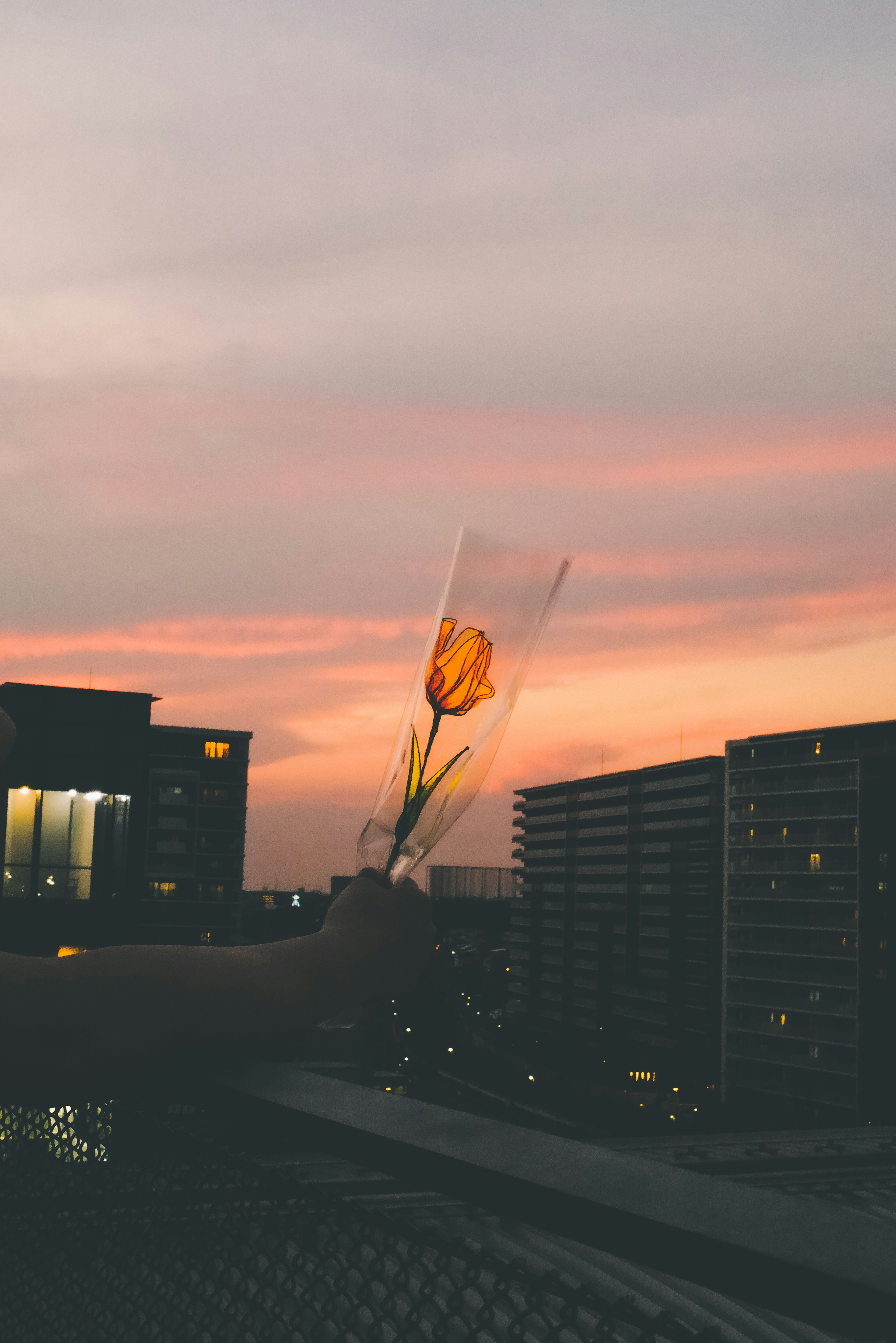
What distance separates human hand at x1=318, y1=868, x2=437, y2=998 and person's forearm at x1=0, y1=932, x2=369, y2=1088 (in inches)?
1.0

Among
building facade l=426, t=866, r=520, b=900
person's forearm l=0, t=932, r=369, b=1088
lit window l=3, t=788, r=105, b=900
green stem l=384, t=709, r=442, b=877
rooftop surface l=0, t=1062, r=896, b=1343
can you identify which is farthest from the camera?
building facade l=426, t=866, r=520, b=900

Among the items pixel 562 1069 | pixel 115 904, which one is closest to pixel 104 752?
pixel 115 904

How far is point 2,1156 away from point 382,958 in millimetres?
895

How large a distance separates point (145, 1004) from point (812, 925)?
6317 cm

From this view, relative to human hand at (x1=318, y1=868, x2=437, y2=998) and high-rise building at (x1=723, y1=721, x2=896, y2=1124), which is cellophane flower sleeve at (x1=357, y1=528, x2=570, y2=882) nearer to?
Answer: human hand at (x1=318, y1=868, x2=437, y2=998)

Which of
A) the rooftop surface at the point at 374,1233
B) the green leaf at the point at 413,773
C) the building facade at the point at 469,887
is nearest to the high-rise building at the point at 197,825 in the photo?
the building facade at the point at 469,887

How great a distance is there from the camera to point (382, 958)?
103 cm

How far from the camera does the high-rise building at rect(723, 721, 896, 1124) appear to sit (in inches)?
2099

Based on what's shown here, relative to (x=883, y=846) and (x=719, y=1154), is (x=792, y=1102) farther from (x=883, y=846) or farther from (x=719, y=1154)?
(x=719, y=1154)

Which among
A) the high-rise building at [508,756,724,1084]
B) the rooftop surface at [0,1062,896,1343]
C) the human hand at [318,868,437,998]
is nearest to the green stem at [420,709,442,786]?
the human hand at [318,868,437,998]

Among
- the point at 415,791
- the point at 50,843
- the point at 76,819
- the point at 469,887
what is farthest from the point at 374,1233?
the point at 469,887

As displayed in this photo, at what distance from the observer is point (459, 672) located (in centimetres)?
114

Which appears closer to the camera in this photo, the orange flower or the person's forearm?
the person's forearm

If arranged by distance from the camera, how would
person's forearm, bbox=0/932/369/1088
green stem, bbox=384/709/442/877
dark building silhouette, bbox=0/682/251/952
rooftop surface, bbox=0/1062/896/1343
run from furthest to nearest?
dark building silhouette, bbox=0/682/251/952 → green stem, bbox=384/709/442/877 → person's forearm, bbox=0/932/369/1088 → rooftop surface, bbox=0/1062/896/1343
